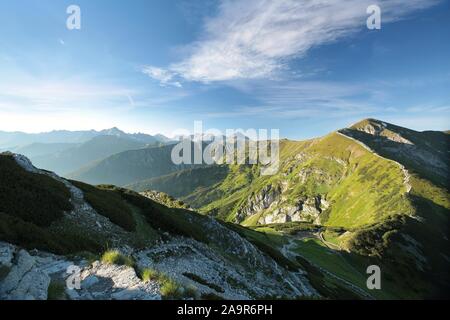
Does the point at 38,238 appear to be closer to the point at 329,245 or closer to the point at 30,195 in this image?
the point at 30,195

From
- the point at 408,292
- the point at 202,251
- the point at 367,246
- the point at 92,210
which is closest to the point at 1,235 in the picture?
the point at 92,210

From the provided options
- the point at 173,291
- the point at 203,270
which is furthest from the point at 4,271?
the point at 203,270

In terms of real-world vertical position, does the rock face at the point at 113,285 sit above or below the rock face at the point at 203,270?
above

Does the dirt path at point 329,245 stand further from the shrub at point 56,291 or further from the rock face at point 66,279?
the shrub at point 56,291

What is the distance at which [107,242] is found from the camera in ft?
92.5

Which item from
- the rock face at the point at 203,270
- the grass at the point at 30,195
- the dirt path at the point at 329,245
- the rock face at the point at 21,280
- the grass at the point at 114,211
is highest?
the grass at the point at 30,195

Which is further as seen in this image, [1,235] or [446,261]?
[446,261]

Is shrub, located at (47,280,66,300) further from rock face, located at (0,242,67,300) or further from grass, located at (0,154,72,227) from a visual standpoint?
grass, located at (0,154,72,227)

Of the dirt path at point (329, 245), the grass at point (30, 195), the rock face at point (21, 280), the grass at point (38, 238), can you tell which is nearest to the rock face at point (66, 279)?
the rock face at point (21, 280)

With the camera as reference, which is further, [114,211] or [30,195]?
[114,211]

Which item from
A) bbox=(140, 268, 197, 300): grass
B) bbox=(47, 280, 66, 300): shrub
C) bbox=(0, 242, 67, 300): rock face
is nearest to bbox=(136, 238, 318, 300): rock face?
bbox=(140, 268, 197, 300): grass
